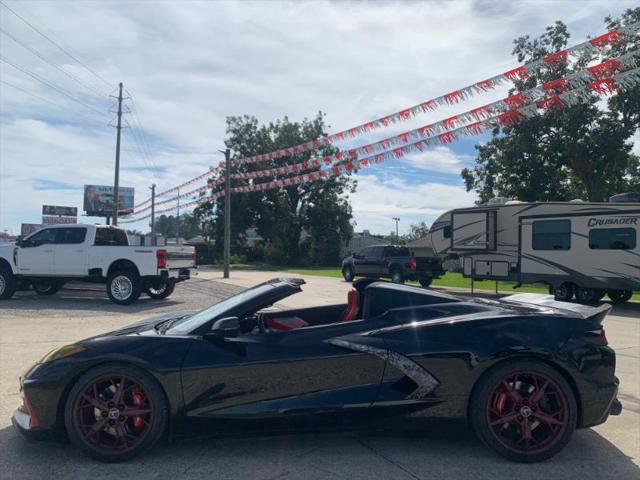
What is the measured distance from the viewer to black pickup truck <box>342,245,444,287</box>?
69.9 feet

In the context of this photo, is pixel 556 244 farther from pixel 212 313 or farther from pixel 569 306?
pixel 212 313

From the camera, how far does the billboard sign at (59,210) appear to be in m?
67.2

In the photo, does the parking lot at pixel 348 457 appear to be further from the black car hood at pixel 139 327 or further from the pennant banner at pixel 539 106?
the pennant banner at pixel 539 106

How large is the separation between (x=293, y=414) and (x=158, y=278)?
1042 centimetres

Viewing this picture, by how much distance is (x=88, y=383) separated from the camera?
3502mm

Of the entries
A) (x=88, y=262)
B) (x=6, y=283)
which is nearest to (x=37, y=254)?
(x=6, y=283)

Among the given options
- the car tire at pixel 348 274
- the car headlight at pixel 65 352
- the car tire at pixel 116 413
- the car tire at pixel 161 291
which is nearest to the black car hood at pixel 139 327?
the car headlight at pixel 65 352

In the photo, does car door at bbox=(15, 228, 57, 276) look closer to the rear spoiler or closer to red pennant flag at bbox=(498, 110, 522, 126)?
red pennant flag at bbox=(498, 110, 522, 126)

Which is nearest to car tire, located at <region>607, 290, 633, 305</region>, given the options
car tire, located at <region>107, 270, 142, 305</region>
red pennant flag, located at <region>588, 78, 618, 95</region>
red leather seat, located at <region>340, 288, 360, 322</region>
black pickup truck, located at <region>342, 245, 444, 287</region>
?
black pickup truck, located at <region>342, 245, 444, 287</region>

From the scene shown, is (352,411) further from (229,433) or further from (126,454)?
(126,454)

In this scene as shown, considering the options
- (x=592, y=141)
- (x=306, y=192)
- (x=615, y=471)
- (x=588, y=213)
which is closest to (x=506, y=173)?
(x=592, y=141)

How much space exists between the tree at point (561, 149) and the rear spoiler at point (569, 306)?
23510mm

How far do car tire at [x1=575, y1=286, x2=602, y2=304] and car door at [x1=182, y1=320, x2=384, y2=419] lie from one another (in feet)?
44.8

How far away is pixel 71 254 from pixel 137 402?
10.9m
